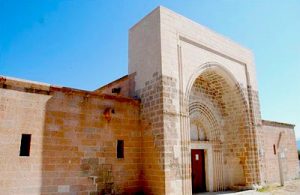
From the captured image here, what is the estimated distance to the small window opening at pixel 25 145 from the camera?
539 centimetres

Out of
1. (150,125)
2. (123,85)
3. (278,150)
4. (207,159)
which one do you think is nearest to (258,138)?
(207,159)

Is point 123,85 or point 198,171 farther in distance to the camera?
point 198,171

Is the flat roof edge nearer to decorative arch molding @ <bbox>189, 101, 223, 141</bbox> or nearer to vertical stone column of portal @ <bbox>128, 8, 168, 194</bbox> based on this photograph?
vertical stone column of portal @ <bbox>128, 8, 168, 194</bbox>

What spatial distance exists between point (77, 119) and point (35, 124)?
101cm

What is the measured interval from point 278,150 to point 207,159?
5.01 metres

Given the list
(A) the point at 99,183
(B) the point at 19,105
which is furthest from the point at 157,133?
(B) the point at 19,105

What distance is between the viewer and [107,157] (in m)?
6.63

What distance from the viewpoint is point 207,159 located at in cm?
948

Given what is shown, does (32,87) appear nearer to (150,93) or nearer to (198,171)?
(150,93)

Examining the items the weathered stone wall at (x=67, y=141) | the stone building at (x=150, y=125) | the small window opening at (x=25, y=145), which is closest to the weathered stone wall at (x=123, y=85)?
the stone building at (x=150, y=125)

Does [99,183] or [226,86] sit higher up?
[226,86]

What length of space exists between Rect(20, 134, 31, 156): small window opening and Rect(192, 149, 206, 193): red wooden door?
5.81 meters

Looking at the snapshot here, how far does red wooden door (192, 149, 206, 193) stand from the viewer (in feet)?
30.1

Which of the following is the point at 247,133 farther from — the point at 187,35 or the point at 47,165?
the point at 47,165
